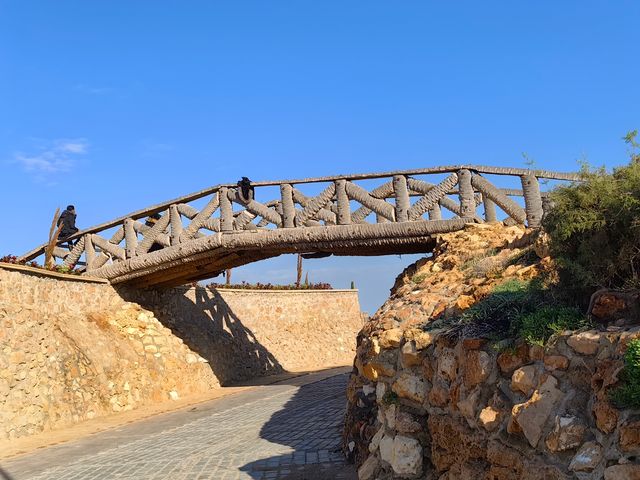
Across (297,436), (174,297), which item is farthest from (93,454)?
(174,297)

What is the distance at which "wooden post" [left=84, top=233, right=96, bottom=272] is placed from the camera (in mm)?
16406

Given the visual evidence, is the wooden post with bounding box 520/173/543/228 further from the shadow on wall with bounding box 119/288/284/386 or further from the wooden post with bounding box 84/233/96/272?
the wooden post with bounding box 84/233/96/272

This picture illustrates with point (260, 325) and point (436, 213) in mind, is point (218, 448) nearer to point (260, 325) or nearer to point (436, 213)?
point (436, 213)

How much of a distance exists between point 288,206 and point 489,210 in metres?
4.51

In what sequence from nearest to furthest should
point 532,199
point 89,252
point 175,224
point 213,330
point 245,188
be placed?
point 532,199 → point 245,188 → point 175,224 → point 89,252 → point 213,330

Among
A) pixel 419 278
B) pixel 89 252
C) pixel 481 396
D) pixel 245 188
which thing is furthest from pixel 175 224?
pixel 481 396

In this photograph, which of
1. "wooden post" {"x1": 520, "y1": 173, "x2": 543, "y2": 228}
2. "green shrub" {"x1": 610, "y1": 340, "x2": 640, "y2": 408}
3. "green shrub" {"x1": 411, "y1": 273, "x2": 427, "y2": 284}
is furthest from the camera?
"wooden post" {"x1": 520, "y1": 173, "x2": 543, "y2": 228}

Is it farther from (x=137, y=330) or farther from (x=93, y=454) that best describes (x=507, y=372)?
(x=137, y=330)

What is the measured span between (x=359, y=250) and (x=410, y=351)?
7.26 m

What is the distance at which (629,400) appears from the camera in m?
3.43

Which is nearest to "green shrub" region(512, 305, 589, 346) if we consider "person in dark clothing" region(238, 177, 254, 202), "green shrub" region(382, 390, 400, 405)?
"green shrub" region(382, 390, 400, 405)

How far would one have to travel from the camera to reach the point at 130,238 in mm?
15750

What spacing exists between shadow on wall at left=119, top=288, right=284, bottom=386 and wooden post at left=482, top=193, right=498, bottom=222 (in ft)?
Answer: 34.0

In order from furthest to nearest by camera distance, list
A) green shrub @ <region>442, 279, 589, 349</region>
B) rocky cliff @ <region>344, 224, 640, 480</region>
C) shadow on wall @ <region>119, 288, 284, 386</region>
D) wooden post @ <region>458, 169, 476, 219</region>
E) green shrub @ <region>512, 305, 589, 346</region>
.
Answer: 1. shadow on wall @ <region>119, 288, 284, 386</region>
2. wooden post @ <region>458, 169, 476, 219</region>
3. green shrub @ <region>442, 279, 589, 349</region>
4. green shrub @ <region>512, 305, 589, 346</region>
5. rocky cliff @ <region>344, 224, 640, 480</region>
